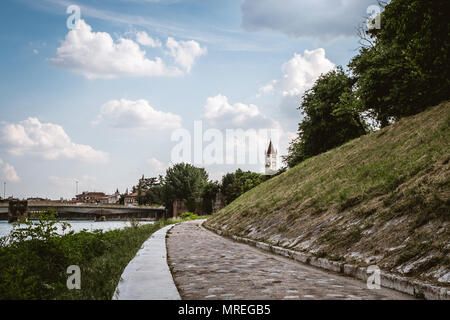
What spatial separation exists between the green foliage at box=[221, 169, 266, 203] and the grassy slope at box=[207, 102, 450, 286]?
48929mm

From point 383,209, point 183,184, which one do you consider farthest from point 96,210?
point 383,209

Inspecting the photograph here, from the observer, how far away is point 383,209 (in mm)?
8281

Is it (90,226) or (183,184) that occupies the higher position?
(183,184)

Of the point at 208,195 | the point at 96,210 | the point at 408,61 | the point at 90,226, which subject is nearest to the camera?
the point at 90,226

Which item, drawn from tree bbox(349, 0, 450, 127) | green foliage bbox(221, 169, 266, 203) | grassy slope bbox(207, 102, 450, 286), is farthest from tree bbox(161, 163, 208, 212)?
grassy slope bbox(207, 102, 450, 286)

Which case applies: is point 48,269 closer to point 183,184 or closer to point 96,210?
point 183,184

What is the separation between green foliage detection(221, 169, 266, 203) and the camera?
66.1 metres

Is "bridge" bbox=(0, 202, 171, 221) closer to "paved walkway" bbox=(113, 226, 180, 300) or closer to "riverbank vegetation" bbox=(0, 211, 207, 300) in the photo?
"riverbank vegetation" bbox=(0, 211, 207, 300)

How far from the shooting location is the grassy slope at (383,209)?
616 cm

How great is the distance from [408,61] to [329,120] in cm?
1327

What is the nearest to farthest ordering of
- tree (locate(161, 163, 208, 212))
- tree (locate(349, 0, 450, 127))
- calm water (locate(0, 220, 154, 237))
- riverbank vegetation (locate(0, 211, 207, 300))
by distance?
riverbank vegetation (locate(0, 211, 207, 300)), tree (locate(349, 0, 450, 127)), calm water (locate(0, 220, 154, 237)), tree (locate(161, 163, 208, 212))

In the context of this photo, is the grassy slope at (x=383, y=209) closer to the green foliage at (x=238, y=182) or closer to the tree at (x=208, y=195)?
the green foliage at (x=238, y=182)

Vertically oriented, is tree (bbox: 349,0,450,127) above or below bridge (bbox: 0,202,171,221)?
above
